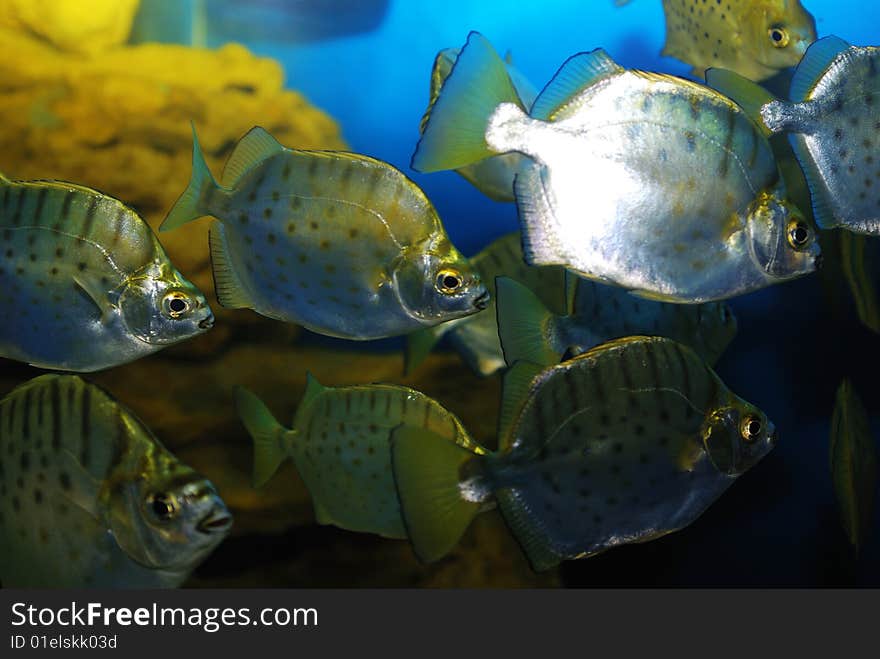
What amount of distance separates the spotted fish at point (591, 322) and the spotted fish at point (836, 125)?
43 cm

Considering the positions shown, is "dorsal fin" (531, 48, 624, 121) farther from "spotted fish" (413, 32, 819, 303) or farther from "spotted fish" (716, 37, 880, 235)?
"spotted fish" (716, 37, 880, 235)

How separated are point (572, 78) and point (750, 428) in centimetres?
75

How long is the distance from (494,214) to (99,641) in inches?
76.8

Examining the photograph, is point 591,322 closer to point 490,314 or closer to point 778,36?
point 490,314

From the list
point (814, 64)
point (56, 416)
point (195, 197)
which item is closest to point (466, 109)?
point (195, 197)

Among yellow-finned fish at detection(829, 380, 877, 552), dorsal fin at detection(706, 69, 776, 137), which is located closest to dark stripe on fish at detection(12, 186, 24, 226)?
dorsal fin at detection(706, 69, 776, 137)

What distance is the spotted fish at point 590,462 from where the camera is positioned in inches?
55.4

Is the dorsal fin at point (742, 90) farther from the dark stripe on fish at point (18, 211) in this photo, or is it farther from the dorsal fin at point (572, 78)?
the dark stripe on fish at point (18, 211)

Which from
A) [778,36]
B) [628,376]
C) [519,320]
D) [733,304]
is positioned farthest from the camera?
[733,304]

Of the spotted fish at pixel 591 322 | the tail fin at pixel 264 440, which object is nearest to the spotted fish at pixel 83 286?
the tail fin at pixel 264 440

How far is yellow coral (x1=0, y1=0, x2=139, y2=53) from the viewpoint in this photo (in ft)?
7.27

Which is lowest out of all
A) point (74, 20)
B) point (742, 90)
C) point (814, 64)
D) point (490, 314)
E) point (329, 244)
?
point (490, 314)

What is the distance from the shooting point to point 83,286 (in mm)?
1351

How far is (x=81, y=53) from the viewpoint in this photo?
2.26 meters
